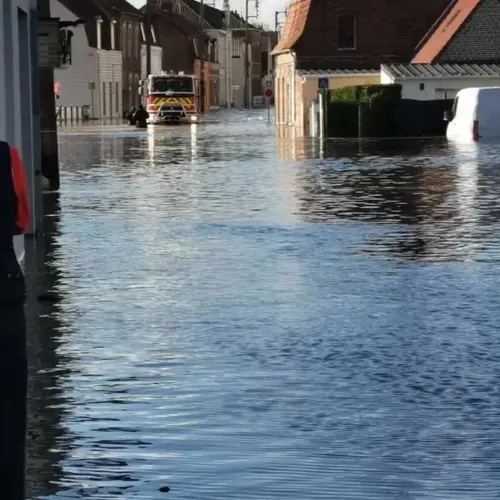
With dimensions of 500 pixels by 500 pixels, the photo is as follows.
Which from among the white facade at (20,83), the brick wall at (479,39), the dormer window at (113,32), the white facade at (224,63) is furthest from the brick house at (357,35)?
the white facade at (224,63)

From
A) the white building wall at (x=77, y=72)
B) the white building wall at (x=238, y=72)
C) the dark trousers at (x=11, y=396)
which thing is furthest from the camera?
the white building wall at (x=238, y=72)

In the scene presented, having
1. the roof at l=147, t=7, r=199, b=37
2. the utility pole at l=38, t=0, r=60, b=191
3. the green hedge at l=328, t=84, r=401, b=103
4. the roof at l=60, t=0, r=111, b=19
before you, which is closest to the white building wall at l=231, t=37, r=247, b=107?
the roof at l=147, t=7, r=199, b=37

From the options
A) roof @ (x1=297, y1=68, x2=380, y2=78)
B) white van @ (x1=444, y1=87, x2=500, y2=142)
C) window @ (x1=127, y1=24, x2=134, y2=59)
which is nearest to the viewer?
white van @ (x1=444, y1=87, x2=500, y2=142)

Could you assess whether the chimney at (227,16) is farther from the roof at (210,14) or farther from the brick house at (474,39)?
the brick house at (474,39)

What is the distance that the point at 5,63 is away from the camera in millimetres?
17469

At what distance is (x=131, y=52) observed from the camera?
133m

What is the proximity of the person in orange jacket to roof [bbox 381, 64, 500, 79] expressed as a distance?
6420 cm

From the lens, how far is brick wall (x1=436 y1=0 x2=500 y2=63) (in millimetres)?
71750

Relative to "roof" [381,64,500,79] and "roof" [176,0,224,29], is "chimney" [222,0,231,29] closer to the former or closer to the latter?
"roof" [176,0,224,29]

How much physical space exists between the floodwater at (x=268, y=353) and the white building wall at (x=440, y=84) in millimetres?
45460

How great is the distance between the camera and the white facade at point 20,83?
16.9 metres

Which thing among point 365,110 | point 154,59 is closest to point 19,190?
point 365,110

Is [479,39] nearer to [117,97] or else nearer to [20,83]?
[20,83]

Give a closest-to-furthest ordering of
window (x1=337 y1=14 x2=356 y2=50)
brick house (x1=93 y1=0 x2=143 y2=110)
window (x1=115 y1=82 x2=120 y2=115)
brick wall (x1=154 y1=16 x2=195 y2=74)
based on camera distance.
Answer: window (x1=337 y1=14 x2=356 y2=50)
window (x1=115 y1=82 x2=120 y2=115)
brick house (x1=93 y1=0 x2=143 y2=110)
brick wall (x1=154 y1=16 x2=195 y2=74)
